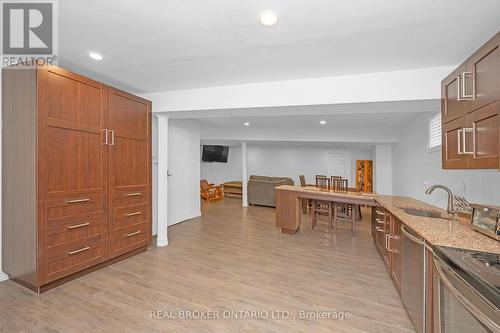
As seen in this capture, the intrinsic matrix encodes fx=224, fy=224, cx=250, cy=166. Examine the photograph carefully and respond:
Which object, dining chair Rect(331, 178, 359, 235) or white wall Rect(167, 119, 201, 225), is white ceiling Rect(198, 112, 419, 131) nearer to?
white wall Rect(167, 119, 201, 225)

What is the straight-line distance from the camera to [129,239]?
3.00 m

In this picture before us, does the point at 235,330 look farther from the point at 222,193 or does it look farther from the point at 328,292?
the point at 222,193

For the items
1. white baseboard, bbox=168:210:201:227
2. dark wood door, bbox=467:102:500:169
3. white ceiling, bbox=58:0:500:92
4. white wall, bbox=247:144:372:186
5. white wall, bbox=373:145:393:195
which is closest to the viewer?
dark wood door, bbox=467:102:500:169

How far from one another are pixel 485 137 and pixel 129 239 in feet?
12.0

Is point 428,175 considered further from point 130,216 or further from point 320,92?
point 130,216

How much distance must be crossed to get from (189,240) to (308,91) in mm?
2995

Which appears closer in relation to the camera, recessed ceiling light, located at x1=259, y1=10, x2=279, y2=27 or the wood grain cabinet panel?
recessed ceiling light, located at x1=259, y1=10, x2=279, y2=27

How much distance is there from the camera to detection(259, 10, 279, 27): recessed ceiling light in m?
1.51

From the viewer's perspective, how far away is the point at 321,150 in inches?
345

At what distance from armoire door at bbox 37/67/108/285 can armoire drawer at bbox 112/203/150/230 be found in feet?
0.52

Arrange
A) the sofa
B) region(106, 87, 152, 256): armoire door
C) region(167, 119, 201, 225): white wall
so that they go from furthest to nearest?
the sofa, region(167, 119, 201, 225): white wall, region(106, 87, 152, 256): armoire door

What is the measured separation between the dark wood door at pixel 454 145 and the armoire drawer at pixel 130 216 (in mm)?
3466

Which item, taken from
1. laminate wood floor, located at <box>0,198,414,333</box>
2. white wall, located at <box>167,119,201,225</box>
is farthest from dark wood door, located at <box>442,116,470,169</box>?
white wall, located at <box>167,119,201,225</box>

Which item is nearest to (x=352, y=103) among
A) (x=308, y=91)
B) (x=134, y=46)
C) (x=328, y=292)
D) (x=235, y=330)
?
(x=308, y=91)
